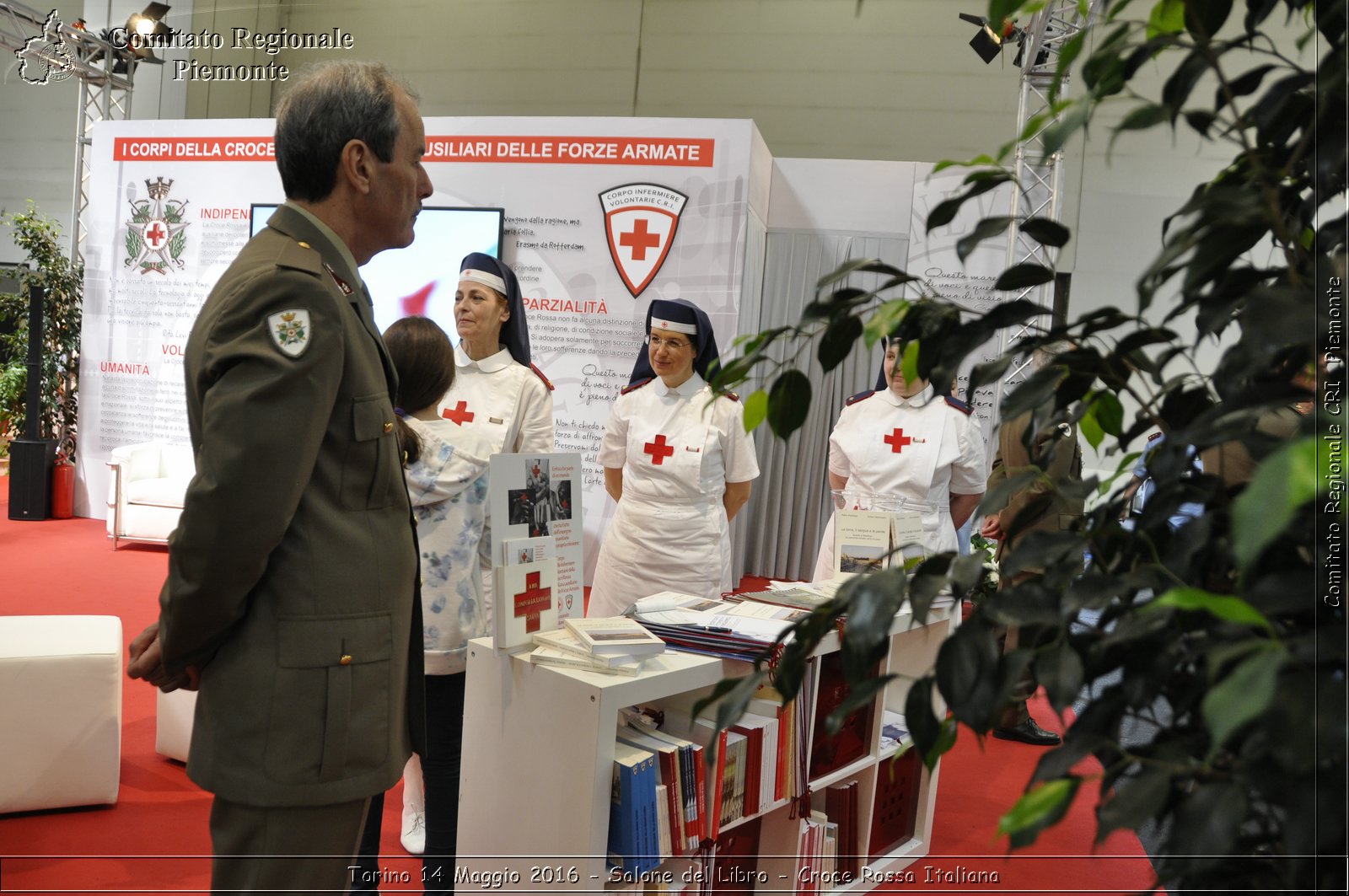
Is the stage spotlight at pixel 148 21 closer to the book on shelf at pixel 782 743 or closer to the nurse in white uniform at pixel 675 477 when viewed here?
the nurse in white uniform at pixel 675 477

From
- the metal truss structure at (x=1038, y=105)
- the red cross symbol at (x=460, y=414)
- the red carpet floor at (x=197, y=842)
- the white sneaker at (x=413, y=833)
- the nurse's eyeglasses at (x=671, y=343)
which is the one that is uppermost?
the metal truss structure at (x=1038, y=105)

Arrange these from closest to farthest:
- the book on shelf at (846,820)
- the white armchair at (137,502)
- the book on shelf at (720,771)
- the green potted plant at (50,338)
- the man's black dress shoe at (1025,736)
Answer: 1. the book on shelf at (720,771)
2. the book on shelf at (846,820)
3. the man's black dress shoe at (1025,736)
4. the white armchair at (137,502)
5. the green potted plant at (50,338)

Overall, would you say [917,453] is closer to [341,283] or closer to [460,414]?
[460,414]

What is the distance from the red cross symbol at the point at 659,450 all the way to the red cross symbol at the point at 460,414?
852 mm

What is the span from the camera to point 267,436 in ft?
3.78

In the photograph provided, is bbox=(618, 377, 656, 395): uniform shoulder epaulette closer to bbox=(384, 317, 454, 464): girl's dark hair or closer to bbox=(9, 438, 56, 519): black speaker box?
bbox=(384, 317, 454, 464): girl's dark hair

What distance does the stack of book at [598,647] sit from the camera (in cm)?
185

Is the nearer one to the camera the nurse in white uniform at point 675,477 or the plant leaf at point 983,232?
the plant leaf at point 983,232

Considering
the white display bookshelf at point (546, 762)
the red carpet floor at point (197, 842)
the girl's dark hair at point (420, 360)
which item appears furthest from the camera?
the red carpet floor at point (197, 842)

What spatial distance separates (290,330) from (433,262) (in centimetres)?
540

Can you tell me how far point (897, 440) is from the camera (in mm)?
3576

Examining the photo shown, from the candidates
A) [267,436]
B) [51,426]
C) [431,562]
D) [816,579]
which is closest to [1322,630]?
[267,436]

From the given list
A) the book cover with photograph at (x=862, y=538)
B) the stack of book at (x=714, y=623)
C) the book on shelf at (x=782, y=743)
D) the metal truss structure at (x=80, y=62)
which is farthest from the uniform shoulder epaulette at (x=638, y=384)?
the metal truss structure at (x=80, y=62)

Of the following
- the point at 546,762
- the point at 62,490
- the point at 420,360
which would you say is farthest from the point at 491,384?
the point at 62,490
